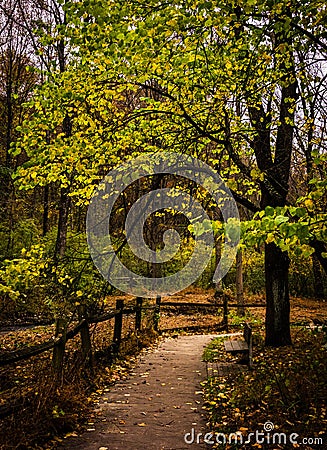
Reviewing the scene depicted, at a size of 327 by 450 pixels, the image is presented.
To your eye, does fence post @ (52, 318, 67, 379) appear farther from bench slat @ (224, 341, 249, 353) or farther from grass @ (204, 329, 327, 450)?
bench slat @ (224, 341, 249, 353)

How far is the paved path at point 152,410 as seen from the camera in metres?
5.04

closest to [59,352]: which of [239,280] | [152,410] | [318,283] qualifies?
[152,410]

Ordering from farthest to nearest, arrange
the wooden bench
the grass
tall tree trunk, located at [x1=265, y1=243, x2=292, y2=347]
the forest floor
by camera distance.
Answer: tall tree trunk, located at [x1=265, y1=243, x2=292, y2=347] → the wooden bench → the grass → the forest floor

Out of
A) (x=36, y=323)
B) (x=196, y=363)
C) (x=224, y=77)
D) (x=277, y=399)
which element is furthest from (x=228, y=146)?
(x=36, y=323)

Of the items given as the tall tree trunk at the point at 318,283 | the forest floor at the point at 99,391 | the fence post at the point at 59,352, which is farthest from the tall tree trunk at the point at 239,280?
the fence post at the point at 59,352

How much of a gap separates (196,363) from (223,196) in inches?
147

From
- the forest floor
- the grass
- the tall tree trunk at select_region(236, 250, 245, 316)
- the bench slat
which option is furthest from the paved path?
the tall tree trunk at select_region(236, 250, 245, 316)

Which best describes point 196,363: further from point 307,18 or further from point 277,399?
point 307,18

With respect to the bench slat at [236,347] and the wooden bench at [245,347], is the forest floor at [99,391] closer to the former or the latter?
the wooden bench at [245,347]

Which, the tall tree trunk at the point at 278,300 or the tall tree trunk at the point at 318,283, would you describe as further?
the tall tree trunk at the point at 318,283

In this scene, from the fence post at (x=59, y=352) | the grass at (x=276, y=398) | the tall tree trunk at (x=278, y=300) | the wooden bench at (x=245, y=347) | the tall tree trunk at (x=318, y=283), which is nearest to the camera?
the grass at (x=276, y=398)

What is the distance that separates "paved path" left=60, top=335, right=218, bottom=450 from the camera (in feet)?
16.5

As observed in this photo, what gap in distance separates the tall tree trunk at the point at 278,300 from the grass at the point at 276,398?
3.71 feet

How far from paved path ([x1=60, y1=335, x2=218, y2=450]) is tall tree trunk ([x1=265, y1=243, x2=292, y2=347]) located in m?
1.83
